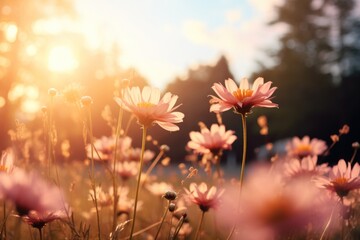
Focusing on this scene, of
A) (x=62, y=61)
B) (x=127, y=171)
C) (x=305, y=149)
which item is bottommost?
(x=62, y=61)

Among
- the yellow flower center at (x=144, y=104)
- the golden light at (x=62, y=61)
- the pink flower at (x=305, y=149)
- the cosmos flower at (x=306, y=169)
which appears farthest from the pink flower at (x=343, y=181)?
the golden light at (x=62, y=61)

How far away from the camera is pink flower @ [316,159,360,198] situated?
55.0 inches

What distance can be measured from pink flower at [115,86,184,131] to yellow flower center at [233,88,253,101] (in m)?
0.20

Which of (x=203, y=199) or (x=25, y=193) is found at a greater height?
(x=25, y=193)

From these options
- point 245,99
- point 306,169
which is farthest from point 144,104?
point 306,169

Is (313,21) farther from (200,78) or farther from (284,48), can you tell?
(200,78)

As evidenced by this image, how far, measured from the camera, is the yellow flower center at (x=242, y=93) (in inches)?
56.0

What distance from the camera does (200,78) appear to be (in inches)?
763

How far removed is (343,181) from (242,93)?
40 centimetres

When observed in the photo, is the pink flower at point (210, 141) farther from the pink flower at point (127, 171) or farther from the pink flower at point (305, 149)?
the pink flower at point (305, 149)

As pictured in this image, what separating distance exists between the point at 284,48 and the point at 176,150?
657 centimetres

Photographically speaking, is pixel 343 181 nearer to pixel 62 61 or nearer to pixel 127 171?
pixel 127 171

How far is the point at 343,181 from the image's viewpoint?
1426 mm

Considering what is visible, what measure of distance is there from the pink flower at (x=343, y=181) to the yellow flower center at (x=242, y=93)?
34 centimetres
